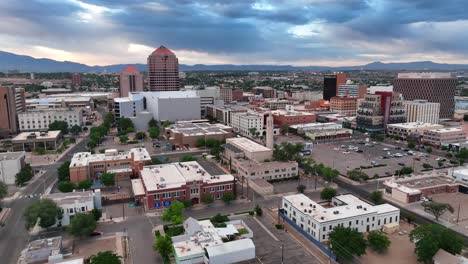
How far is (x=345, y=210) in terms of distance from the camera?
39.2 m

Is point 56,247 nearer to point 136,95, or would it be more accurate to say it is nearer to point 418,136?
point 418,136

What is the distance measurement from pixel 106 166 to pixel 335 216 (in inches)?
1492

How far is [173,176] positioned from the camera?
50.3m

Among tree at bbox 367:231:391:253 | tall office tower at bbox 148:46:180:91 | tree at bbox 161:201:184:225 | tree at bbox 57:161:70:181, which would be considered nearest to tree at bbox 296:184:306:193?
tree at bbox 367:231:391:253

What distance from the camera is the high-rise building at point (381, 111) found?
98500 mm

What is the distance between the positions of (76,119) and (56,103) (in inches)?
1166

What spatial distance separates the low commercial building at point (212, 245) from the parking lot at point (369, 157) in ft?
108

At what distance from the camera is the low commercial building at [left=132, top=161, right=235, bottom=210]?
4550 cm

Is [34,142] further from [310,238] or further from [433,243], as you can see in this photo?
[433,243]

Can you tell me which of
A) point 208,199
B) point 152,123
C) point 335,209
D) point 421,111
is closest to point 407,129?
point 421,111

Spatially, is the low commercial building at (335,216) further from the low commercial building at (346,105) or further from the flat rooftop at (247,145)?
the low commercial building at (346,105)

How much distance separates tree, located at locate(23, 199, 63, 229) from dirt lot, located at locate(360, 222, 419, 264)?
32201 mm

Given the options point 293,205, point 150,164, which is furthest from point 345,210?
point 150,164

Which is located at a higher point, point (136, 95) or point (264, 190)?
point (136, 95)
